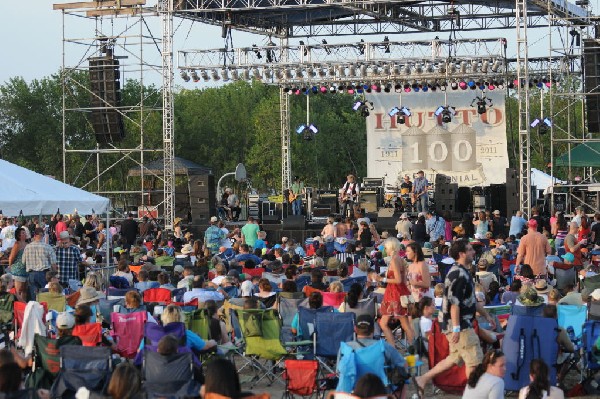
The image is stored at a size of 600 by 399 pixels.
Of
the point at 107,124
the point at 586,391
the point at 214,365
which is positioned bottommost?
the point at 586,391

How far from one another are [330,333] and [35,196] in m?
8.19

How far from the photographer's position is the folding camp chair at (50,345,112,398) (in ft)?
27.9

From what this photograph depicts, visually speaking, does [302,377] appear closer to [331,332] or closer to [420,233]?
[331,332]

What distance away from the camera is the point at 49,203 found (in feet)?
58.3

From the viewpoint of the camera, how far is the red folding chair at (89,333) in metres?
9.91

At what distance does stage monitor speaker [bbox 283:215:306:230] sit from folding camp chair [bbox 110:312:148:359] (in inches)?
667

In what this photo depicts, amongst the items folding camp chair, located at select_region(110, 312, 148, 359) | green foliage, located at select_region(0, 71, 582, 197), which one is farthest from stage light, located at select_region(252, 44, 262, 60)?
folding camp chair, located at select_region(110, 312, 148, 359)

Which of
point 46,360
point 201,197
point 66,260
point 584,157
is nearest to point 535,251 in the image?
point 66,260

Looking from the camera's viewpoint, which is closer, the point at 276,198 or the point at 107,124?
the point at 107,124

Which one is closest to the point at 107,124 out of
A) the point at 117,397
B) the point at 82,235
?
the point at 82,235

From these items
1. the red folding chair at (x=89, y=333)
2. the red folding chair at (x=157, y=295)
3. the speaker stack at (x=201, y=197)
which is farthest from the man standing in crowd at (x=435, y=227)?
the red folding chair at (x=89, y=333)

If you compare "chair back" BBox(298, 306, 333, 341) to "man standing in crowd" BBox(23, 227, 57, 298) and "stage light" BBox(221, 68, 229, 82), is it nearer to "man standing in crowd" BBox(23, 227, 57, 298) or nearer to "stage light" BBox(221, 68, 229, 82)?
"man standing in crowd" BBox(23, 227, 57, 298)

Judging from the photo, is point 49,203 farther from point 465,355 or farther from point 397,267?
point 465,355

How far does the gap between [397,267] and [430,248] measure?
28.2ft
